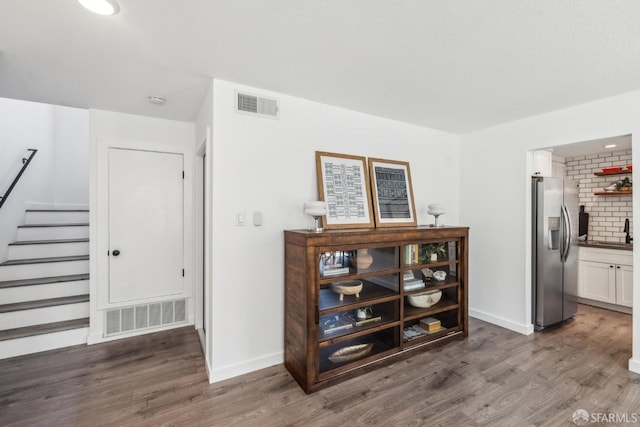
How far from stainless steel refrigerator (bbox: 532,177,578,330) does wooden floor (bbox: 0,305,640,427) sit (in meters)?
0.45

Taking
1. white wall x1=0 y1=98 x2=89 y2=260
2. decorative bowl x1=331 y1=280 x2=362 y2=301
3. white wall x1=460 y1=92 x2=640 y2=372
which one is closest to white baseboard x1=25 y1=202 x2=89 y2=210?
white wall x1=0 y1=98 x2=89 y2=260

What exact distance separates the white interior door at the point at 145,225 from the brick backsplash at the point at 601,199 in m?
5.98

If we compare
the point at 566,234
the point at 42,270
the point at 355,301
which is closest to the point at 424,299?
the point at 355,301

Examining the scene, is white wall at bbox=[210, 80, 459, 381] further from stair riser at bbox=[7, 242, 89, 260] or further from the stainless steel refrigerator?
stair riser at bbox=[7, 242, 89, 260]

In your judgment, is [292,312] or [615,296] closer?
[292,312]

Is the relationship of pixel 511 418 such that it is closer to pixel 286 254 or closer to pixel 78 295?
pixel 286 254

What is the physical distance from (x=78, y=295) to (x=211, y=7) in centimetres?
342

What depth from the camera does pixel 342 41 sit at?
6.07 ft

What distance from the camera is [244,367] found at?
2479 millimetres

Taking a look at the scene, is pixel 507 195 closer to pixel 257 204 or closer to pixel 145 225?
pixel 257 204

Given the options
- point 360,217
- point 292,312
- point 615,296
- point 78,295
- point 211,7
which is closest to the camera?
point 211,7

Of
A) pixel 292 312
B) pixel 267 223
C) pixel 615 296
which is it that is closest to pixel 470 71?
pixel 267 223

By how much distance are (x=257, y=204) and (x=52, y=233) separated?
328 centimetres

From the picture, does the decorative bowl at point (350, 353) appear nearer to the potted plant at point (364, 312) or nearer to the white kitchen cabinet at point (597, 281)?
the potted plant at point (364, 312)
